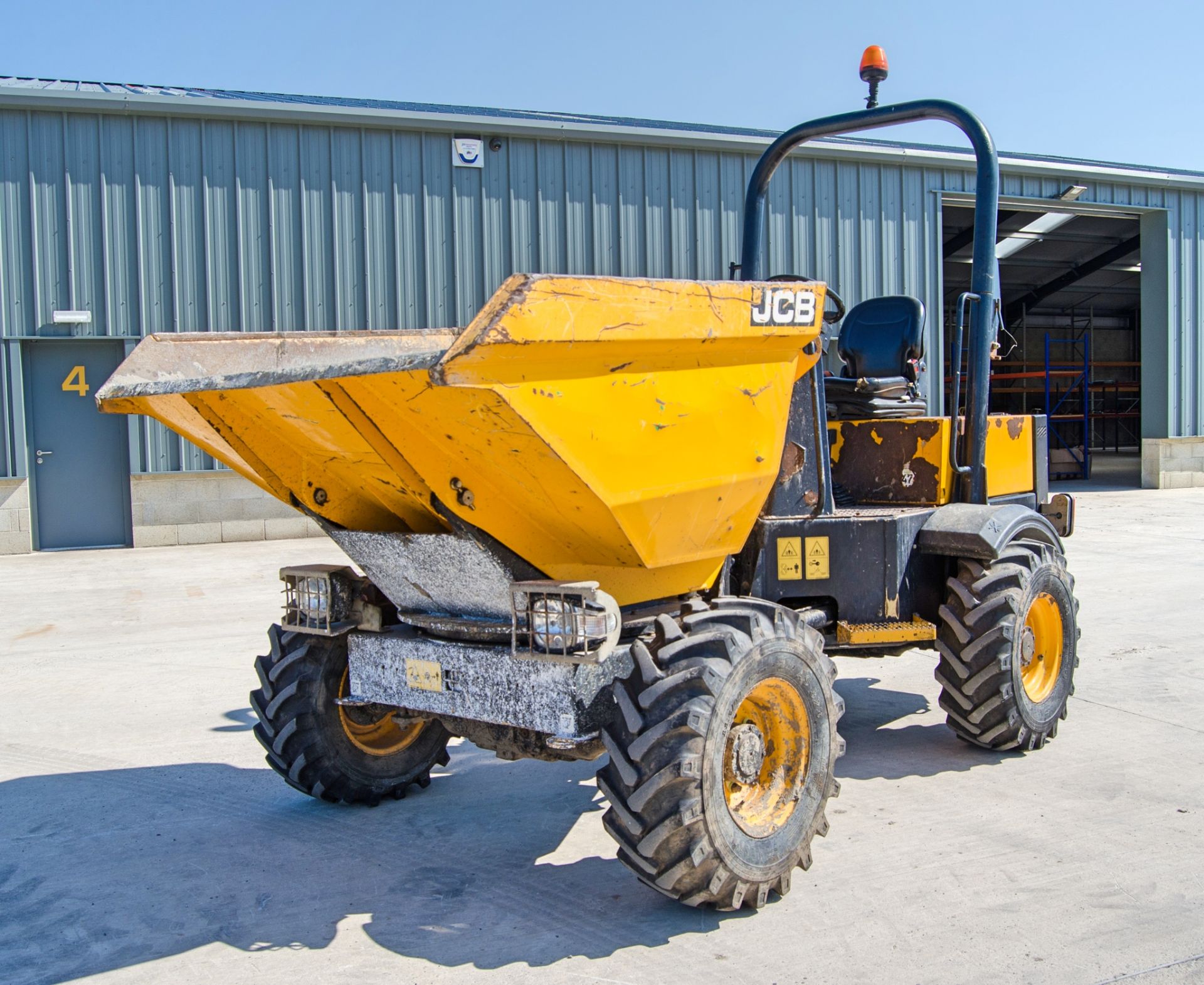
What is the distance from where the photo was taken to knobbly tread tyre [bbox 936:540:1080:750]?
16.7 feet

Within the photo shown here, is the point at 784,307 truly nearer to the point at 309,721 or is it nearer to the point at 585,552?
the point at 585,552

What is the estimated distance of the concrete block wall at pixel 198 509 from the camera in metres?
14.0

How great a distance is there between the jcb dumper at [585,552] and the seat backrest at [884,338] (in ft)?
4.59

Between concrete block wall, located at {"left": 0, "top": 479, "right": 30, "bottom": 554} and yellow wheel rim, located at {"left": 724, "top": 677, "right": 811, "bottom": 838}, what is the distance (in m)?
12.3

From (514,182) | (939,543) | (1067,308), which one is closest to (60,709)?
(939,543)

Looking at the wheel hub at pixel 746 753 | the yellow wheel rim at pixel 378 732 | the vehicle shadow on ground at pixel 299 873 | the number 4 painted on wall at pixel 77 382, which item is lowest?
the vehicle shadow on ground at pixel 299 873

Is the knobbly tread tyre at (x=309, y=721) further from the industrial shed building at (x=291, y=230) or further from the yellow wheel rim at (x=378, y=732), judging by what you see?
the industrial shed building at (x=291, y=230)

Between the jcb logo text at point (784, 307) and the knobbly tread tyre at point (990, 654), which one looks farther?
the knobbly tread tyre at point (990, 654)

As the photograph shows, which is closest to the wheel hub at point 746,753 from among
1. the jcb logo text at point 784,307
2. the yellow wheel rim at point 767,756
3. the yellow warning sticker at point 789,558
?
the yellow wheel rim at point 767,756

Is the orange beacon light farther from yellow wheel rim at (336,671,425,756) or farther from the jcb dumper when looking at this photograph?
yellow wheel rim at (336,671,425,756)

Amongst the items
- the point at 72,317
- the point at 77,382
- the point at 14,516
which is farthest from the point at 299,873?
the point at 77,382

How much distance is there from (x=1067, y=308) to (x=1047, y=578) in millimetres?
29701

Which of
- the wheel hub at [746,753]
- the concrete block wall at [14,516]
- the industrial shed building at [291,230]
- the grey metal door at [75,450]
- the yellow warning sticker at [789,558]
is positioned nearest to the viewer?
the wheel hub at [746,753]

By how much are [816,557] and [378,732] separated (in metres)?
2.10
